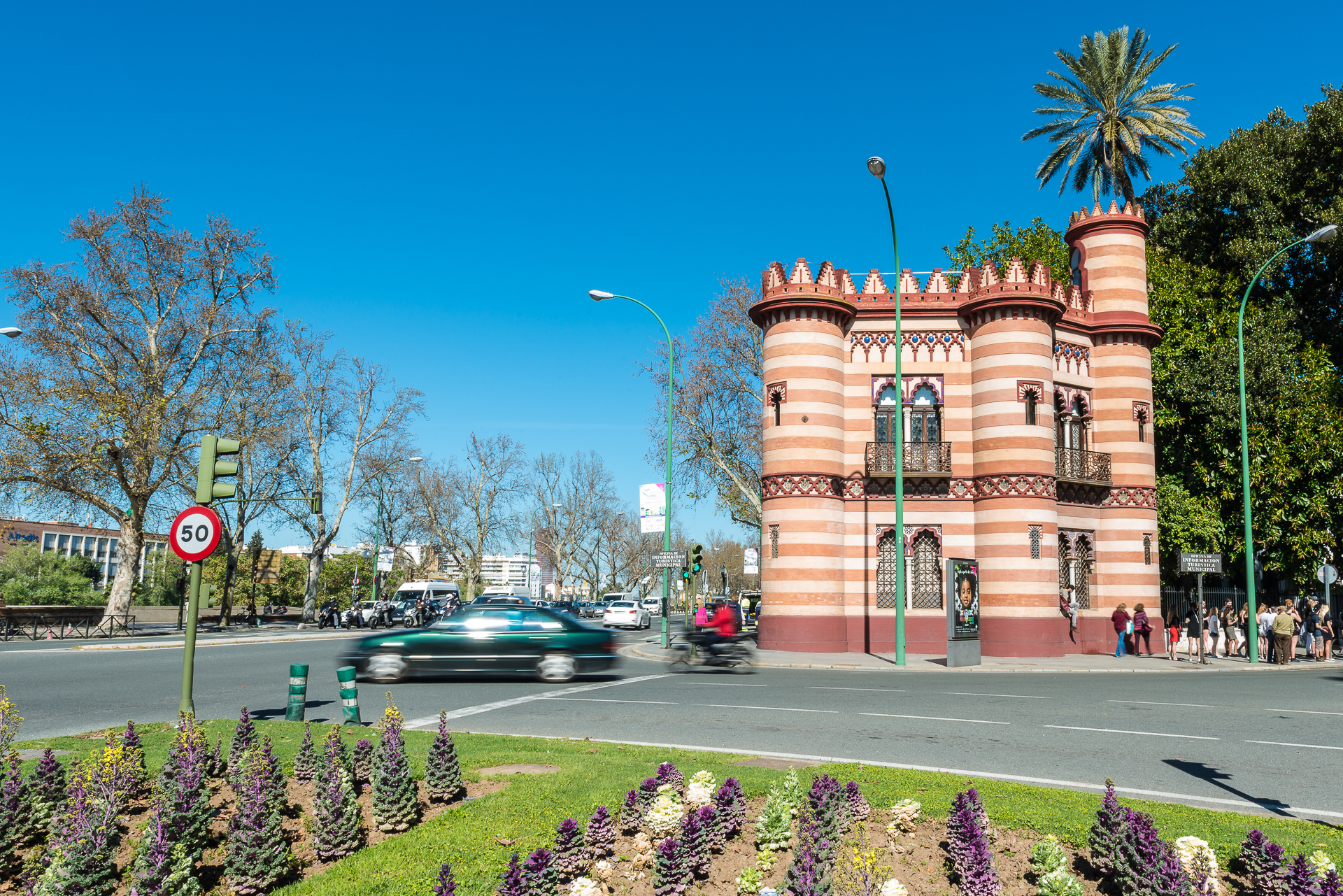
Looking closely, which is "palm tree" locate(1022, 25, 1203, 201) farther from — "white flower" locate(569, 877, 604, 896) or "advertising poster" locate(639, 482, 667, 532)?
"white flower" locate(569, 877, 604, 896)

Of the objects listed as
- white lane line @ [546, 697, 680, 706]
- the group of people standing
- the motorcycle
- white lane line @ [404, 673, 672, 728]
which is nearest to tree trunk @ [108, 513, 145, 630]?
the motorcycle

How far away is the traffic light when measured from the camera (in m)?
9.68

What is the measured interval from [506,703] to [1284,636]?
21880 millimetres

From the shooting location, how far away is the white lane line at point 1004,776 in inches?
286

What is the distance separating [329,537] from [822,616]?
93.1 ft

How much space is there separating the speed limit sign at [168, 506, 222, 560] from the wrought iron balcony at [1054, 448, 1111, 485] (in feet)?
76.7

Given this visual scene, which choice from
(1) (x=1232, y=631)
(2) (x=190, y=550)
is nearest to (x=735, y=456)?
(1) (x=1232, y=631)

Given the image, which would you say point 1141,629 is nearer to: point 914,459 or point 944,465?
point 944,465

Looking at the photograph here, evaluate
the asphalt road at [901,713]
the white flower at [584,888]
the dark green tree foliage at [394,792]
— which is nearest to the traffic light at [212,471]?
the asphalt road at [901,713]

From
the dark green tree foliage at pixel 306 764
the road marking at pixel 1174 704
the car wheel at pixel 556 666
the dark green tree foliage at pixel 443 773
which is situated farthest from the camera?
the car wheel at pixel 556 666

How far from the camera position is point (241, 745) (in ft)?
24.3

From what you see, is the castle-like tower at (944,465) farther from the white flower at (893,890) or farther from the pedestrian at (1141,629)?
the white flower at (893,890)

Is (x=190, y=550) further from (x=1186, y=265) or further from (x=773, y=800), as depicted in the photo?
(x=1186, y=265)

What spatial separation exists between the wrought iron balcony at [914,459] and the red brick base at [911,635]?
417 centimetres
